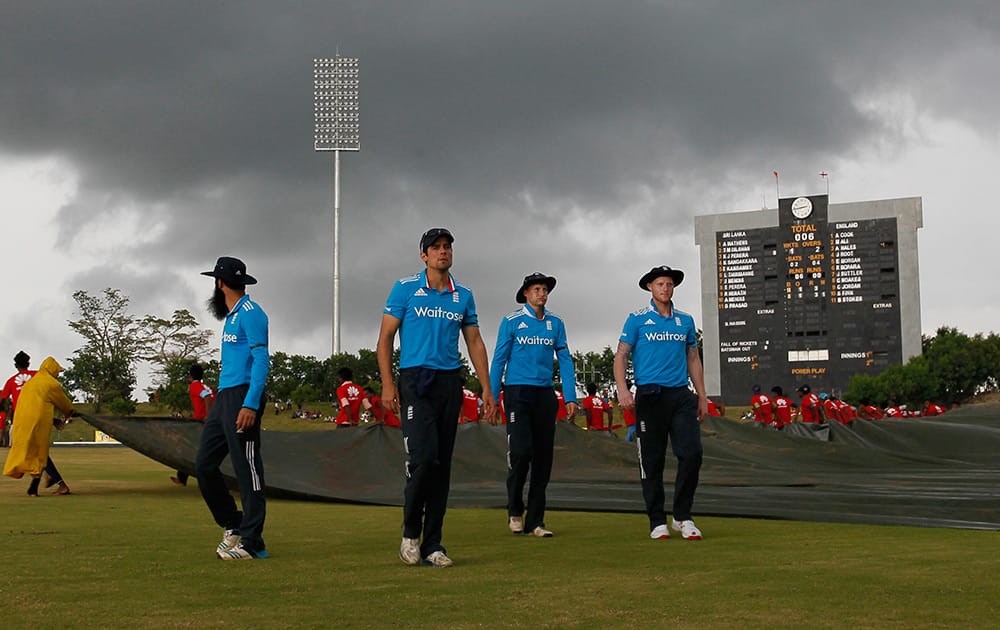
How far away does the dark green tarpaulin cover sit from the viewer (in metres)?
9.07

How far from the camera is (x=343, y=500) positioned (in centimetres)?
1155

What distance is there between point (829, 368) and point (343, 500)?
53.1 meters

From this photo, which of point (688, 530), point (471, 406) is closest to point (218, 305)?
point (688, 530)

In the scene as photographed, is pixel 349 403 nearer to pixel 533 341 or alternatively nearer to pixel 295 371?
pixel 533 341

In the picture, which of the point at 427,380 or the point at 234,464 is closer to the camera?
the point at 427,380

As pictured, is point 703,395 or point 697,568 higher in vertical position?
point 703,395

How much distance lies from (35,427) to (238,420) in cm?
773

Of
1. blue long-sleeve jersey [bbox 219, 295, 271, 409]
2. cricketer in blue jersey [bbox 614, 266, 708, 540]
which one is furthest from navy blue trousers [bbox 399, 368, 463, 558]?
cricketer in blue jersey [bbox 614, 266, 708, 540]

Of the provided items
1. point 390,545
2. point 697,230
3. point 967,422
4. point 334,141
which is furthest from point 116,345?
point 390,545

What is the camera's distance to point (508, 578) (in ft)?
17.4

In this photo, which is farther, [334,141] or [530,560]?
[334,141]

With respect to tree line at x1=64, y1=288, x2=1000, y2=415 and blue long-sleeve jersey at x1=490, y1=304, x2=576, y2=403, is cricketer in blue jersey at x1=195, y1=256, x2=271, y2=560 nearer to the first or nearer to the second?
blue long-sleeve jersey at x1=490, y1=304, x2=576, y2=403

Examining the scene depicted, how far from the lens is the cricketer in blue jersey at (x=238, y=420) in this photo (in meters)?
6.28

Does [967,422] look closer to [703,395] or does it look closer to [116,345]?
[703,395]
